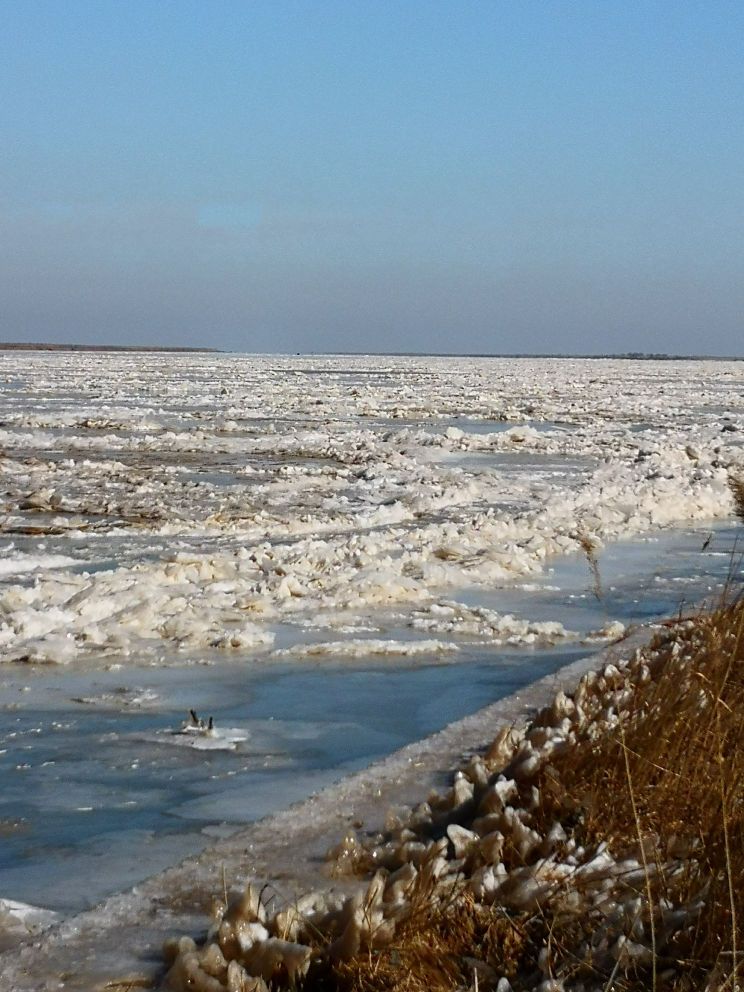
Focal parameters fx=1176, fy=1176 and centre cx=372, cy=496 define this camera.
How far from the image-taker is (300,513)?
1083 centimetres

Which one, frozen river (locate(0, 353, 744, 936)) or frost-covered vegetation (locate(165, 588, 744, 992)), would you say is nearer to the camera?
frost-covered vegetation (locate(165, 588, 744, 992))

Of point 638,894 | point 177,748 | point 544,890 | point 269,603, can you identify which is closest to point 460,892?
point 544,890

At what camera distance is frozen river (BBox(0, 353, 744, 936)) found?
3.90 m

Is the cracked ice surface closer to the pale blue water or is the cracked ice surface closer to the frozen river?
the frozen river

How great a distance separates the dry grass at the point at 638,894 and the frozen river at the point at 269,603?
0.83 meters

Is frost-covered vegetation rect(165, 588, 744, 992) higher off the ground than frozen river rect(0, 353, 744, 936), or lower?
higher

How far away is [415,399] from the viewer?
31.7 m

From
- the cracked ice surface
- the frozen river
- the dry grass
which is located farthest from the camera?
the cracked ice surface

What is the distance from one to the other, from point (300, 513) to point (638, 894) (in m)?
8.25

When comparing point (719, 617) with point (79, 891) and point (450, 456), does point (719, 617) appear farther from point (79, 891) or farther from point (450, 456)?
point (450, 456)

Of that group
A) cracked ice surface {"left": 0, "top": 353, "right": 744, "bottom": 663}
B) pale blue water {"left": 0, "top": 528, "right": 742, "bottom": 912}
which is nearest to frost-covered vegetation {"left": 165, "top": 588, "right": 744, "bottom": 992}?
pale blue water {"left": 0, "top": 528, "right": 742, "bottom": 912}

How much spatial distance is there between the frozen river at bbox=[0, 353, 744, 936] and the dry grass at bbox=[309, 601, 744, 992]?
0.83 m

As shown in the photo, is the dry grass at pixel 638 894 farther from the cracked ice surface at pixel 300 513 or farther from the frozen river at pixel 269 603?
the cracked ice surface at pixel 300 513

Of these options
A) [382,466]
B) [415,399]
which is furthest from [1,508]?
[415,399]
